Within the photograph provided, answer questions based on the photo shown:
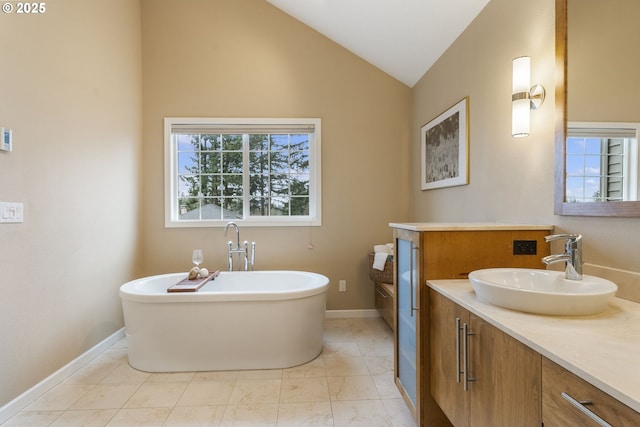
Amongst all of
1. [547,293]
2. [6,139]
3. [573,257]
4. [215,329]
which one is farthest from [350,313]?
[6,139]

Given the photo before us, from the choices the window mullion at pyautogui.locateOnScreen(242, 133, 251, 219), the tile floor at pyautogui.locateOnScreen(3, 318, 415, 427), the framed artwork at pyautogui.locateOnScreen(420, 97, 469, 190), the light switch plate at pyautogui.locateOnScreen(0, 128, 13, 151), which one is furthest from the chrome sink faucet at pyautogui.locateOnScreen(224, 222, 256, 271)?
the framed artwork at pyautogui.locateOnScreen(420, 97, 469, 190)

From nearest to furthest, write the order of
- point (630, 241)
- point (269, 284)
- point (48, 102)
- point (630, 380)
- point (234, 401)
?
point (630, 380), point (630, 241), point (234, 401), point (48, 102), point (269, 284)

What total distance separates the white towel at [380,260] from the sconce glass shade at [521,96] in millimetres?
1642

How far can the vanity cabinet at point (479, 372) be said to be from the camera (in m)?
0.86

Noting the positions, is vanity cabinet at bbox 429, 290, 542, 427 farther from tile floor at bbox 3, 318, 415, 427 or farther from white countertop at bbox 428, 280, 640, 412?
tile floor at bbox 3, 318, 415, 427

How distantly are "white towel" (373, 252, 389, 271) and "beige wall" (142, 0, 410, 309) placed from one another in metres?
0.34

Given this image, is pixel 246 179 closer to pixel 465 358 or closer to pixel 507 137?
pixel 507 137

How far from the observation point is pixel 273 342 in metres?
2.27

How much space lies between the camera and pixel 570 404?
0.71 meters

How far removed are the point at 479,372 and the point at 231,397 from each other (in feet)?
5.09

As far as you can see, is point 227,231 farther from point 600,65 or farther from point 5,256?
point 600,65

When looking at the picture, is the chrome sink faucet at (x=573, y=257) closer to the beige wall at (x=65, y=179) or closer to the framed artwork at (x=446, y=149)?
the framed artwork at (x=446, y=149)

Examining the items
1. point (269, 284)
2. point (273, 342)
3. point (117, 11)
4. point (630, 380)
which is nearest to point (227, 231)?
point (269, 284)

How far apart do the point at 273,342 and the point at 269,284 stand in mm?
835
